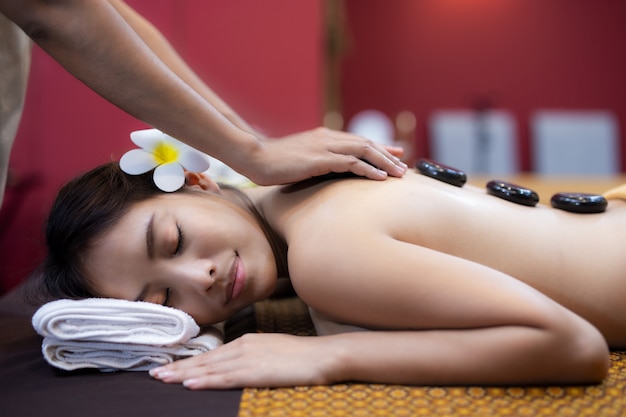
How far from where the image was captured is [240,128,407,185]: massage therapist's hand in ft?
4.12

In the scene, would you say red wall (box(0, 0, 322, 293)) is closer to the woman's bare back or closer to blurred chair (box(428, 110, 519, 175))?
the woman's bare back

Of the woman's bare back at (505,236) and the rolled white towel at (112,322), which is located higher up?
the woman's bare back at (505,236)

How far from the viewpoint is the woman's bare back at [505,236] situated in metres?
1.17

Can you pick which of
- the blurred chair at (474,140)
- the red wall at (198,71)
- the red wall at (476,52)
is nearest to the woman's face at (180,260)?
the red wall at (198,71)

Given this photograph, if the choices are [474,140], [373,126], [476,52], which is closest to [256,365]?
[373,126]

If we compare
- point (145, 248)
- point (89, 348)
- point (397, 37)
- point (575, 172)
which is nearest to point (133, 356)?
point (89, 348)

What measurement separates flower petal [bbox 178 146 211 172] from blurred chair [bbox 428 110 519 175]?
15.7 feet

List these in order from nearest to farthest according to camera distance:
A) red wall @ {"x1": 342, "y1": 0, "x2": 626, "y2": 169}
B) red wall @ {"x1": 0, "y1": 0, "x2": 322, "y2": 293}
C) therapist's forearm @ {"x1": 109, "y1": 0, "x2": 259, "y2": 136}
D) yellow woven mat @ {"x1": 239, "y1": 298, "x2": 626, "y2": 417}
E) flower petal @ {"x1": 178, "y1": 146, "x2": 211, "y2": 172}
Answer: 1. yellow woven mat @ {"x1": 239, "y1": 298, "x2": 626, "y2": 417}
2. flower petal @ {"x1": 178, "y1": 146, "x2": 211, "y2": 172}
3. therapist's forearm @ {"x1": 109, "y1": 0, "x2": 259, "y2": 136}
4. red wall @ {"x1": 0, "y1": 0, "x2": 322, "y2": 293}
5. red wall @ {"x1": 342, "y1": 0, "x2": 626, "y2": 169}

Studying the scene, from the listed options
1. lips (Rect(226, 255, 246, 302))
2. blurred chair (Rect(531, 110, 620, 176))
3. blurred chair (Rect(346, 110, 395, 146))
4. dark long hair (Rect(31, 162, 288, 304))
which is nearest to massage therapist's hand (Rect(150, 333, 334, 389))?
lips (Rect(226, 255, 246, 302))

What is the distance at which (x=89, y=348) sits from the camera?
1.18 m

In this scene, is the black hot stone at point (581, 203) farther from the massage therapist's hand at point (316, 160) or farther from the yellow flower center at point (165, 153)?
the yellow flower center at point (165, 153)

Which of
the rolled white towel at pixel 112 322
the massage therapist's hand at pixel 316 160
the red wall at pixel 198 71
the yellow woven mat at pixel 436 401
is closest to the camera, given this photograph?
the yellow woven mat at pixel 436 401

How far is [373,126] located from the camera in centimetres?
591

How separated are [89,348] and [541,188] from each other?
3.22 meters
